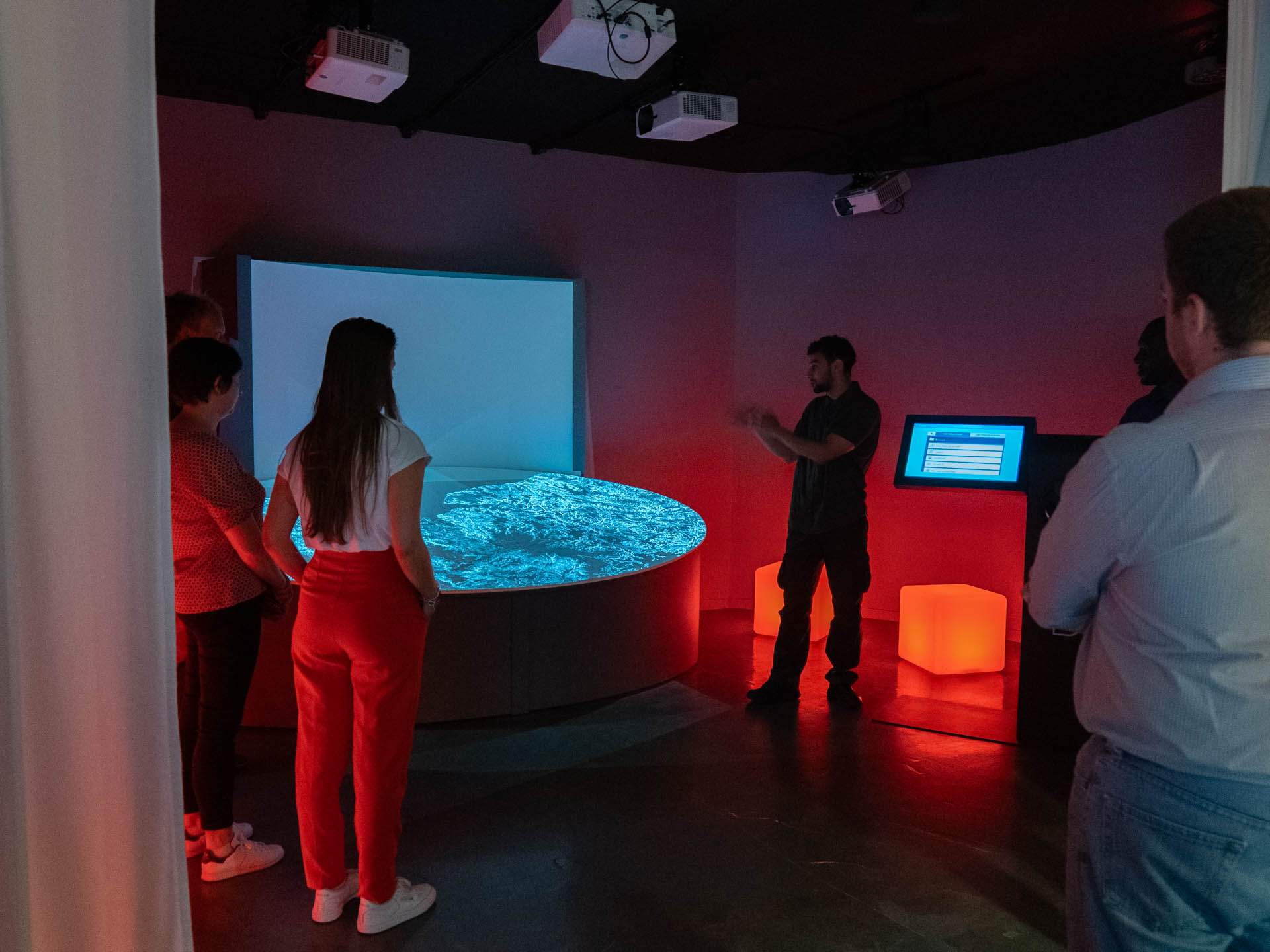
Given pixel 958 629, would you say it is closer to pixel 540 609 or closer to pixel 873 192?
pixel 540 609

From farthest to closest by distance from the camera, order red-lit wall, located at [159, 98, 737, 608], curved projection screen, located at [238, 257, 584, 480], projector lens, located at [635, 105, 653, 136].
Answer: curved projection screen, located at [238, 257, 584, 480]
red-lit wall, located at [159, 98, 737, 608]
projector lens, located at [635, 105, 653, 136]

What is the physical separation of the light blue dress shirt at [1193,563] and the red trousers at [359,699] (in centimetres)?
148

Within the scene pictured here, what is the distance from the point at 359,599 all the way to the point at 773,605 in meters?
3.23

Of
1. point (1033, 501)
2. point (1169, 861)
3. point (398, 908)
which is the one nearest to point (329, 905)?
point (398, 908)

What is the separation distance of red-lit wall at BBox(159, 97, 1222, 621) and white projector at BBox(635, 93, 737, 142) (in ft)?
5.16

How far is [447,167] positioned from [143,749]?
174 inches

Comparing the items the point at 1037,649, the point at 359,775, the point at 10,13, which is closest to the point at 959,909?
the point at 1037,649

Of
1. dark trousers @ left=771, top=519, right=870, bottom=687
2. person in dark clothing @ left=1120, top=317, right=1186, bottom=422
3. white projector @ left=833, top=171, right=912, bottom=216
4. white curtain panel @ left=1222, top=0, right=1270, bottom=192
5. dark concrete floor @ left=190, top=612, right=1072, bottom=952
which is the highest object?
white projector @ left=833, top=171, right=912, bottom=216

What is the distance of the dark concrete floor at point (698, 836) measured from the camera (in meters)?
2.22

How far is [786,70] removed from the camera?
398cm

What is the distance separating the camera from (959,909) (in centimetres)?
233

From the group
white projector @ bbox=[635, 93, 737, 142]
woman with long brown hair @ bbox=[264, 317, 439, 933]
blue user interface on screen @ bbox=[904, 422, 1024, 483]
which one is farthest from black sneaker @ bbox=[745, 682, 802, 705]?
white projector @ bbox=[635, 93, 737, 142]

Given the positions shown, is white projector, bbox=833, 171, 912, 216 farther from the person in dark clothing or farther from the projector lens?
the person in dark clothing

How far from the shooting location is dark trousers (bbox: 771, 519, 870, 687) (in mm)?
3887
